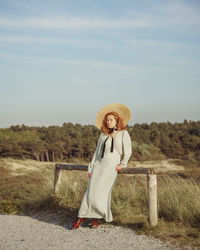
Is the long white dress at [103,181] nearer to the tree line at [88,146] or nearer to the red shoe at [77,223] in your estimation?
the red shoe at [77,223]

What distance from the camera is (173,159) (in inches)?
1672

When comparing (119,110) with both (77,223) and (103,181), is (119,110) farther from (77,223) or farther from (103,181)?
(77,223)

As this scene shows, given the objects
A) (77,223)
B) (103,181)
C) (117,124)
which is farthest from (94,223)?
(117,124)

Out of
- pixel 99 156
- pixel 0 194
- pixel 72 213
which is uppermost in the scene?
pixel 99 156

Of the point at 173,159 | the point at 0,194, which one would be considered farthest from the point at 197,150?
the point at 0,194

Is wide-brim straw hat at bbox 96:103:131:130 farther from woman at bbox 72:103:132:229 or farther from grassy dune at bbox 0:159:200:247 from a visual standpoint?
grassy dune at bbox 0:159:200:247

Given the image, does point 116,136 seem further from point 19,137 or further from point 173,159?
point 19,137

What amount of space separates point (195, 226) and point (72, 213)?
2738 millimetres

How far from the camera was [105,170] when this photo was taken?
20.9 feet

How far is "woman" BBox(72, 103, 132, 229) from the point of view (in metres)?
6.38

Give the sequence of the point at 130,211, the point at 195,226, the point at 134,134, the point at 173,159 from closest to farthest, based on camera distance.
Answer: the point at 195,226 → the point at 130,211 → the point at 173,159 → the point at 134,134

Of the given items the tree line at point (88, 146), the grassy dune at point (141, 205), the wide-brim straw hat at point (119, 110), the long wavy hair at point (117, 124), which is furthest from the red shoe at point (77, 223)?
the tree line at point (88, 146)

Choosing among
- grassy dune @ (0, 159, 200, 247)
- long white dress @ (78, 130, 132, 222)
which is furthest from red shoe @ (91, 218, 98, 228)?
grassy dune @ (0, 159, 200, 247)

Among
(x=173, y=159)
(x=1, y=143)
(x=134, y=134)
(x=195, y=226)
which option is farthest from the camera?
(x=134, y=134)
